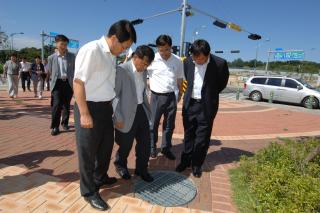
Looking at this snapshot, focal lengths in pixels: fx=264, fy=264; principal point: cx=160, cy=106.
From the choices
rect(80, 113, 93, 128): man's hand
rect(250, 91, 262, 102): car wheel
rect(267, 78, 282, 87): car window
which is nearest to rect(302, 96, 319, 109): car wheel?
rect(267, 78, 282, 87): car window

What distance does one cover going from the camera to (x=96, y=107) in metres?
2.63

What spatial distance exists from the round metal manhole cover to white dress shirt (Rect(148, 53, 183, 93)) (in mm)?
1289

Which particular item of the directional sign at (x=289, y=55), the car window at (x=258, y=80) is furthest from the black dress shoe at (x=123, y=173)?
the directional sign at (x=289, y=55)

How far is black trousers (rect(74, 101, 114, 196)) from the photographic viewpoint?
263 cm

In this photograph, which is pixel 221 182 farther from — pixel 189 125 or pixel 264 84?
pixel 264 84

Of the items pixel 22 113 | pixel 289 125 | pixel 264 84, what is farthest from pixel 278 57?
pixel 22 113

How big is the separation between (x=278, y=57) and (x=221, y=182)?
36369 millimetres

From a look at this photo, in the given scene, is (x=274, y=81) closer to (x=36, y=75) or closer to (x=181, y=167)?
(x=36, y=75)

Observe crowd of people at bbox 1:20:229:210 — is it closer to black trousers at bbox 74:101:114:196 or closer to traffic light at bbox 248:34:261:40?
black trousers at bbox 74:101:114:196

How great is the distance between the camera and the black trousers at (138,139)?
3.26m

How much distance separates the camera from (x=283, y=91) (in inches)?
602

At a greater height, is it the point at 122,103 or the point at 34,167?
the point at 122,103

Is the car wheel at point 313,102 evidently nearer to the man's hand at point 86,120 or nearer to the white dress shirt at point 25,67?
the white dress shirt at point 25,67

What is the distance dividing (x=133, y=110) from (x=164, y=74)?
120cm
